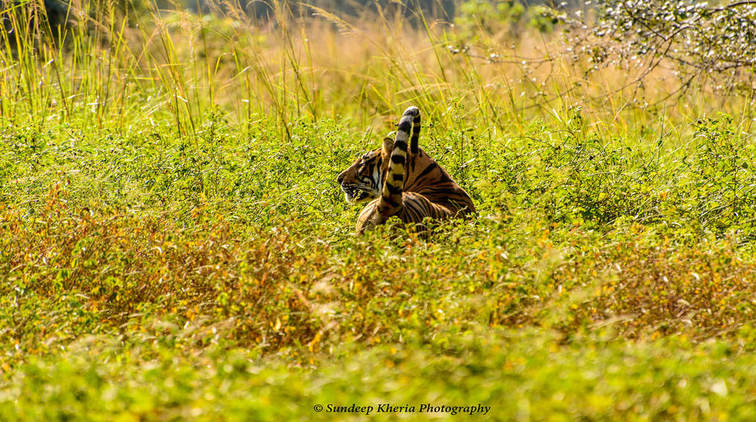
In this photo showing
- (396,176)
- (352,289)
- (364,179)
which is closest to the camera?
(352,289)

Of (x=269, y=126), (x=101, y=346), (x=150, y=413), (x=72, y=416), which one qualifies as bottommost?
(x=269, y=126)

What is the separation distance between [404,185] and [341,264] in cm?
167

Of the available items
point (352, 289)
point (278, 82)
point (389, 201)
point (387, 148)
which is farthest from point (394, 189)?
point (278, 82)

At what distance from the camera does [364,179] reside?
5.37 metres

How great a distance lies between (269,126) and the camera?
7398 mm

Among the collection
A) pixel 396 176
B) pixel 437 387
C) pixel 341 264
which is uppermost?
pixel 437 387

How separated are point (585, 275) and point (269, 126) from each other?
4.48 m

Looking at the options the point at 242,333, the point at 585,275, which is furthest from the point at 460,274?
the point at 242,333

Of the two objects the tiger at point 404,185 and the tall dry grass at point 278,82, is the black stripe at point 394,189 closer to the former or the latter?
the tiger at point 404,185

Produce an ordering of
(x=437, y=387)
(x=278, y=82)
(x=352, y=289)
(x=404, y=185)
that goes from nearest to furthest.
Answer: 1. (x=437, y=387)
2. (x=352, y=289)
3. (x=404, y=185)
4. (x=278, y=82)

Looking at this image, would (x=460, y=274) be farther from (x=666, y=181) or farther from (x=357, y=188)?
(x=666, y=181)

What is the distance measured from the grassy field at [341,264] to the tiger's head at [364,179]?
125 millimetres

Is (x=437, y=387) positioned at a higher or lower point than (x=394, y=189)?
higher

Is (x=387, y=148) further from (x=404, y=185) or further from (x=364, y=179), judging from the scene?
(x=364, y=179)
